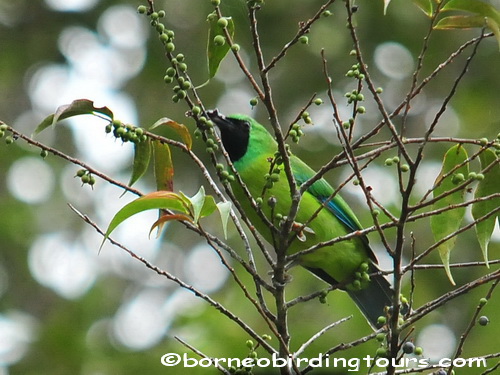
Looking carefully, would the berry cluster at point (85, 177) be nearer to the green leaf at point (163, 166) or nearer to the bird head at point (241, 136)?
the green leaf at point (163, 166)

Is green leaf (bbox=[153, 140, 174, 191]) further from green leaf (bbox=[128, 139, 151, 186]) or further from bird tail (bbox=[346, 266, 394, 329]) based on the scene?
bird tail (bbox=[346, 266, 394, 329])

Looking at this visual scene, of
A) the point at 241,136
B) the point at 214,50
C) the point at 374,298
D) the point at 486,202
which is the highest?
the point at 241,136

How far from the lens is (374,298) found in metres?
4.80

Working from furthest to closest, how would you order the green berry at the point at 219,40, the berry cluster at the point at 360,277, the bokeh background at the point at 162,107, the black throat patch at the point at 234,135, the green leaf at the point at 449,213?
the bokeh background at the point at 162,107, the black throat patch at the point at 234,135, the berry cluster at the point at 360,277, the green leaf at the point at 449,213, the green berry at the point at 219,40

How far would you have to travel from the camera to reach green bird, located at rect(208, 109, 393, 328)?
4.39 meters

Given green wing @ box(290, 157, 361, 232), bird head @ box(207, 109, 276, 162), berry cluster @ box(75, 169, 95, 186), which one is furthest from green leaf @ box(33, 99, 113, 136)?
green wing @ box(290, 157, 361, 232)

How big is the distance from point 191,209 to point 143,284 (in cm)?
907

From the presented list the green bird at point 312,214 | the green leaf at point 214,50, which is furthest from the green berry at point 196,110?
the green bird at point 312,214

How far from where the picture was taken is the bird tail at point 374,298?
4.75m

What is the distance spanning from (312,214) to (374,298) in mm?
710

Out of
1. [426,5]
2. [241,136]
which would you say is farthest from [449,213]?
[241,136]

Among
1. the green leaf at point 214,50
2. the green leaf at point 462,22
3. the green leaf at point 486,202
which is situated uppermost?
the green leaf at point 214,50

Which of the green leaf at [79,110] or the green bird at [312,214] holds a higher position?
the green bird at [312,214]

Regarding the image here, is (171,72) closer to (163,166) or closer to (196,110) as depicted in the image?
(196,110)
